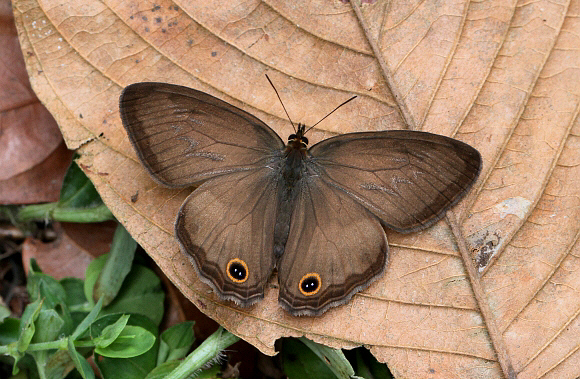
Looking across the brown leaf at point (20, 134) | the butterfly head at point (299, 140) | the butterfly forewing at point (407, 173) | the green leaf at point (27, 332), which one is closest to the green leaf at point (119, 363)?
the green leaf at point (27, 332)

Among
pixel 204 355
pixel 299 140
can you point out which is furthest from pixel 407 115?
pixel 204 355

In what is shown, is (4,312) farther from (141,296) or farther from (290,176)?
(290,176)

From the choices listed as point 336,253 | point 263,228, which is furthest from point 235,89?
point 336,253

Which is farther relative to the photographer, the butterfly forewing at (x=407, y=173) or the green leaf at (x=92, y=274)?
the green leaf at (x=92, y=274)

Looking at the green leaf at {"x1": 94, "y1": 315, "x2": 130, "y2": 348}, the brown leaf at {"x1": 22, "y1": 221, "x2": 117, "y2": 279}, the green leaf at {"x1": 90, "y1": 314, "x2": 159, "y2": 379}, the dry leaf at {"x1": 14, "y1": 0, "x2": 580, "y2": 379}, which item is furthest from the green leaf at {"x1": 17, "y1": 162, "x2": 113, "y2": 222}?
the green leaf at {"x1": 94, "y1": 315, "x2": 130, "y2": 348}

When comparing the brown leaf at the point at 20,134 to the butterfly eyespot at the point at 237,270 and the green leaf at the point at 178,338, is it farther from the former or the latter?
the butterfly eyespot at the point at 237,270

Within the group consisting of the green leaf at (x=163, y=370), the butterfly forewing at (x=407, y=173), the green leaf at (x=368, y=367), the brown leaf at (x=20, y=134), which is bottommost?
the green leaf at (x=163, y=370)
